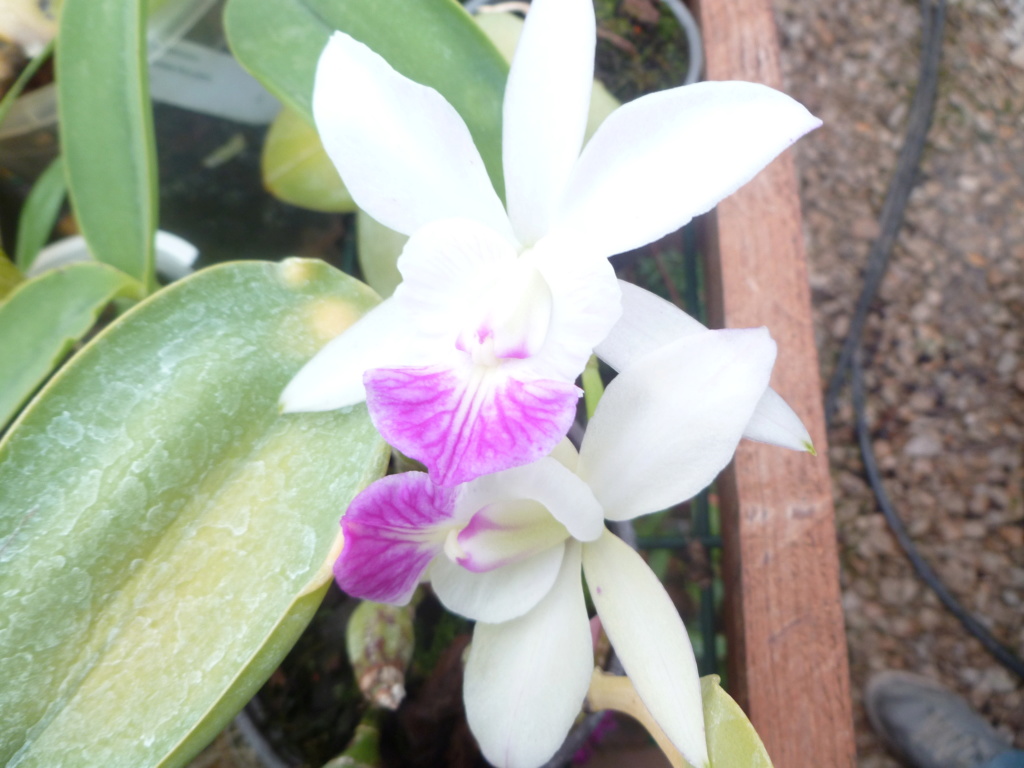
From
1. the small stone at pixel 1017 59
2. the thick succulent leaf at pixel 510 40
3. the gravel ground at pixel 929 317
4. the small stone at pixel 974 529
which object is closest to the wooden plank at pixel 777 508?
the thick succulent leaf at pixel 510 40

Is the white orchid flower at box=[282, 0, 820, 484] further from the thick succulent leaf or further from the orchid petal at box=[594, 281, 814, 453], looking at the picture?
the thick succulent leaf

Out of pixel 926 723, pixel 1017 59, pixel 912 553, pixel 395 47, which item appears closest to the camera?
pixel 395 47

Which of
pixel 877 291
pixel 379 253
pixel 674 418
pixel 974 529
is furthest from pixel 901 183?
pixel 674 418

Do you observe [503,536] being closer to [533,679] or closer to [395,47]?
[533,679]

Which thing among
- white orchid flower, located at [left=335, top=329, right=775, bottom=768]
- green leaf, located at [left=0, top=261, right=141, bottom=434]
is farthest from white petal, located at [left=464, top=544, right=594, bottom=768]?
green leaf, located at [left=0, top=261, right=141, bottom=434]

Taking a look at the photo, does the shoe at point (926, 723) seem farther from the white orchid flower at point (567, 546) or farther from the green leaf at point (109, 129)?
the green leaf at point (109, 129)
